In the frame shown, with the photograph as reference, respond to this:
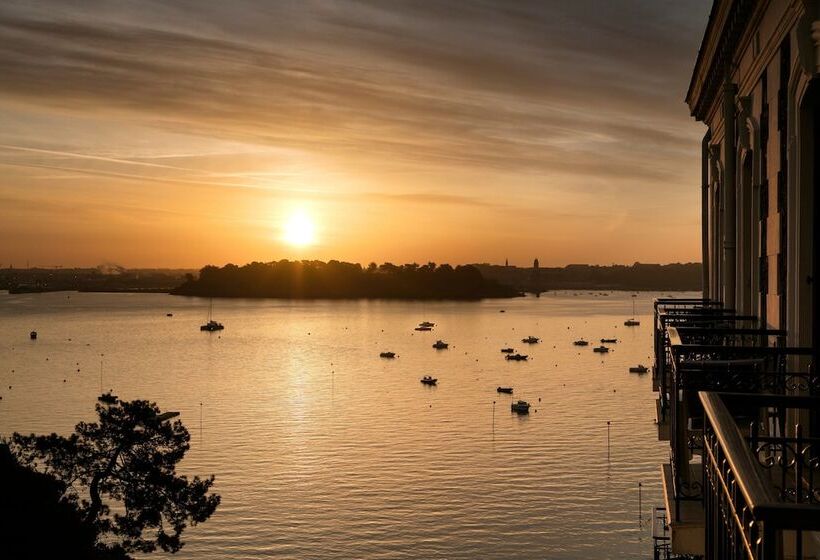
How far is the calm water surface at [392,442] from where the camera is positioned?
46812mm

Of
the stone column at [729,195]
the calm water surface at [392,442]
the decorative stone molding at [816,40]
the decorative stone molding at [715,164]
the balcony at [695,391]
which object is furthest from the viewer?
the calm water surface at [392,442]

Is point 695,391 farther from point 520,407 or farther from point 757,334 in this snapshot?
point 520,407

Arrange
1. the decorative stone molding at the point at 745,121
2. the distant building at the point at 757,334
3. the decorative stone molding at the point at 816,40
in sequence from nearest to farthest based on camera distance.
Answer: the distant building at the point at 757,334 → the decorative stone molding at the point at 816,40 → the decorative stone molding at the point at 745,121

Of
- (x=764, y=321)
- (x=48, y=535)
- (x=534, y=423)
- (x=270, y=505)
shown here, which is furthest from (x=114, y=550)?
(x=534, y=423)

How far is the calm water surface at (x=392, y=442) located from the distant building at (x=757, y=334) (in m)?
30.6

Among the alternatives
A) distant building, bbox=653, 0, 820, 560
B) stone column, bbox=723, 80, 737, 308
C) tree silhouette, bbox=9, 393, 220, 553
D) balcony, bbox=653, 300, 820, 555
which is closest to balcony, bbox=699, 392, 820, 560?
distant building, bbox=653, 0, 820, 560

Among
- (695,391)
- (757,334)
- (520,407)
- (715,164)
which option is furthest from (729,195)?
(520,407)

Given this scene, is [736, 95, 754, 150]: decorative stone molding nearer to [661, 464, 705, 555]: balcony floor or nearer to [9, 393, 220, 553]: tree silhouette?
[661, 464, 705, 555]: balcony floor

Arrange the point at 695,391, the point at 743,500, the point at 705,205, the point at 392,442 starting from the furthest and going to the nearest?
the point at 392,442 < the point at 705,205 < the point at 695,391 < the point at 743,500

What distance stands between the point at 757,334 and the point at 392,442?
190 feet

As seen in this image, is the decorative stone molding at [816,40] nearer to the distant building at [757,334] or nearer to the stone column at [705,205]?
the distant building at [757,334]

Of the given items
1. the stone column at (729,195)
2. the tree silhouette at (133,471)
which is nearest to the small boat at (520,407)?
the tree silhouette at (133,471)

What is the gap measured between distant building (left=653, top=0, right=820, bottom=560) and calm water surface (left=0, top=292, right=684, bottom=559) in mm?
30637

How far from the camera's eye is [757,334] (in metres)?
12.7
